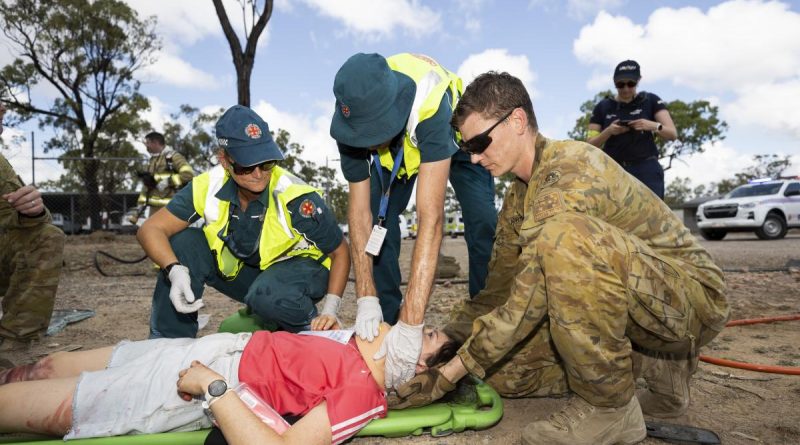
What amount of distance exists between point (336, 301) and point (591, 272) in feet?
5.07

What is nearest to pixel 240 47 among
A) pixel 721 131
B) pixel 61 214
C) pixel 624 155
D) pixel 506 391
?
pixel 624 155

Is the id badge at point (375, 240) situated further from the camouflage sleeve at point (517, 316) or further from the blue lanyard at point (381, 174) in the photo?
the camouflage sleeve at point (517, 316)

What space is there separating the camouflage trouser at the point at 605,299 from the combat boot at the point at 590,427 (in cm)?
5

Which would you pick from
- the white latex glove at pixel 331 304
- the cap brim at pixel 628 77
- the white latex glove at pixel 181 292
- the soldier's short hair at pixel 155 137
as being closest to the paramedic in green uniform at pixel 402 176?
the white latex glove at pixel 331 304

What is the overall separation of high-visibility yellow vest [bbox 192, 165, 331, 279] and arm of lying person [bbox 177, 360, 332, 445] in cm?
107

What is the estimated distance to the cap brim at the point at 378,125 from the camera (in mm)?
2580

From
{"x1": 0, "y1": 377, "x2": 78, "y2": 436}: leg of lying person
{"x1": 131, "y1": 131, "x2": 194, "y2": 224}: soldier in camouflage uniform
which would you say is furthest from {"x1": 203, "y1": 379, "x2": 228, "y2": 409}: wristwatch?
{"x1": 131, "y1": 131, "x2": 194, "y2": 224}: soldier in camouflage uniform

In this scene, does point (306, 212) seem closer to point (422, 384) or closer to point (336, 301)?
point (336, 301)

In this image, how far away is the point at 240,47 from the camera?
943cm

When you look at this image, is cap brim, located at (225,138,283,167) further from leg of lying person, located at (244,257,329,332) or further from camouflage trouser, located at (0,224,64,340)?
camouflage trouser, located at (0,224,64,340)

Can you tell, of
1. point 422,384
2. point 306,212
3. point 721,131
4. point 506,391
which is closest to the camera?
point 422,384

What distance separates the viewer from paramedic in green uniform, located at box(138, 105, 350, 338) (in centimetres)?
291

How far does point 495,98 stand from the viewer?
236 cm

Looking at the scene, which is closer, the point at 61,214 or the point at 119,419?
the point at 119,419
